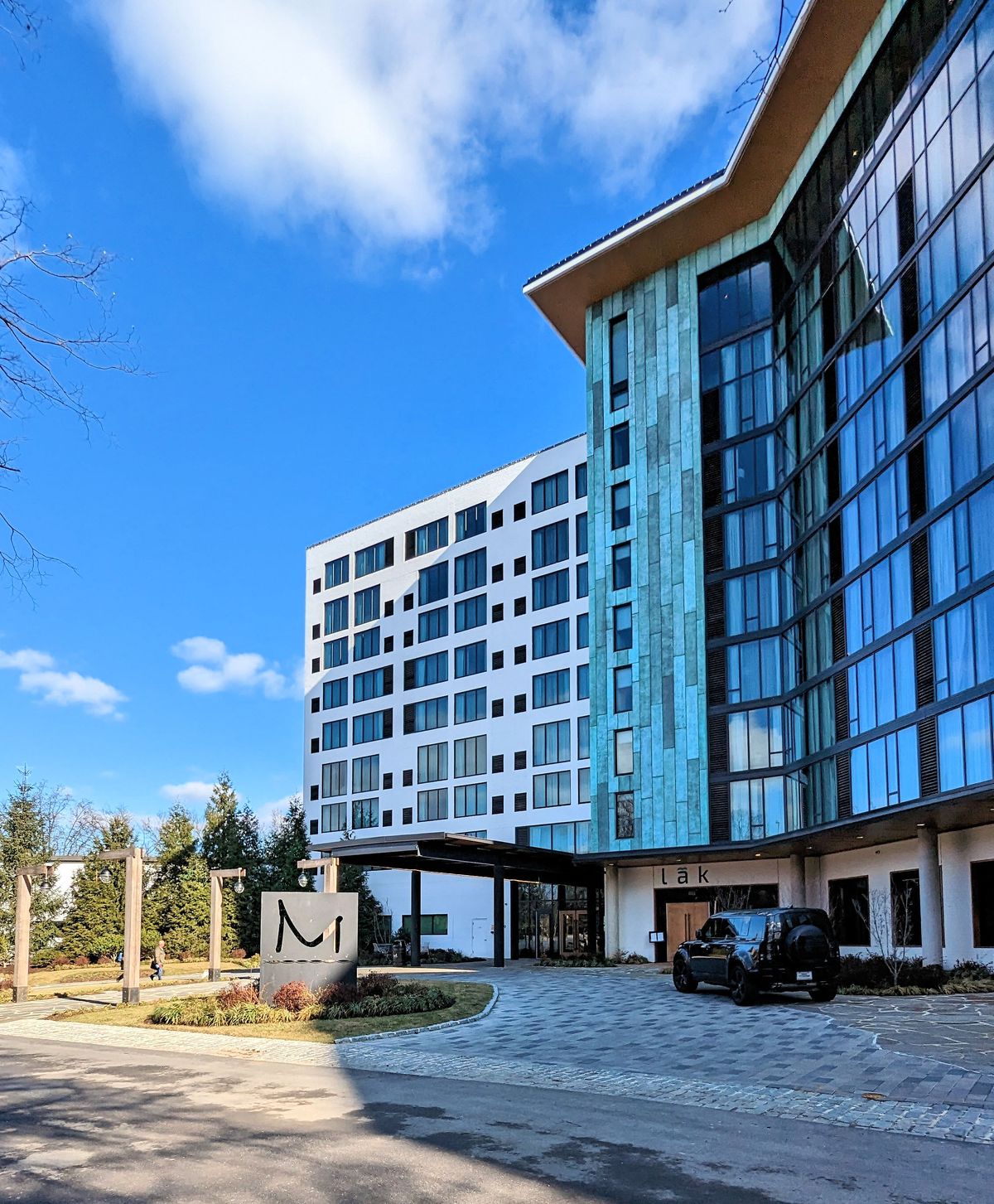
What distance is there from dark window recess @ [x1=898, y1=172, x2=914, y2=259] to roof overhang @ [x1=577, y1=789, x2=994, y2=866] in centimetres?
1508

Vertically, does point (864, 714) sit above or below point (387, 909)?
above

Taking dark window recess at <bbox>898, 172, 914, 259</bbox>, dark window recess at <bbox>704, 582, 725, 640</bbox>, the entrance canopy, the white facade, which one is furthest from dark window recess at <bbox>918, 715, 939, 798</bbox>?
the white facade

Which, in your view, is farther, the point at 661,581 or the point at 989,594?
the point at 661,581

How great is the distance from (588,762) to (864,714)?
21750 mm

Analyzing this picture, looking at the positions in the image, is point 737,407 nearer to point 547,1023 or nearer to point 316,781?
point 547,1023

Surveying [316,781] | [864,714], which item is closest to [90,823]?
[316,781]

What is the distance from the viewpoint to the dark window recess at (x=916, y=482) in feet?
99.5

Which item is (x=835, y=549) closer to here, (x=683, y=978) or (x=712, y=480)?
(x=712, y=480)

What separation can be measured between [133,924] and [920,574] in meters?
21.6

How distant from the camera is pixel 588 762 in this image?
54438mm

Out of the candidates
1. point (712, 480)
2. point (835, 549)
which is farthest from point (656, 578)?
point (835, 549)

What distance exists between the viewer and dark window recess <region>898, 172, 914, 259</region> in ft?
103

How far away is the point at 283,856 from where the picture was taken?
206ft

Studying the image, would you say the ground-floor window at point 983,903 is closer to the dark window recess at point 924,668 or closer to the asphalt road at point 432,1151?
the dark window recess at point 924,668
